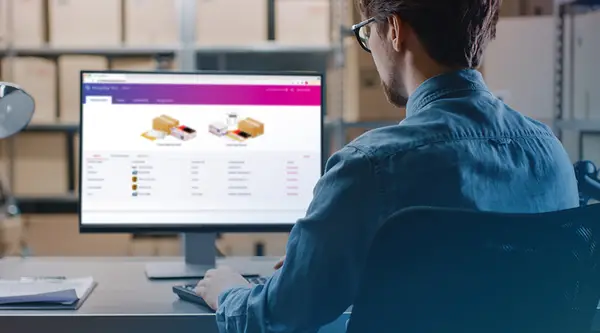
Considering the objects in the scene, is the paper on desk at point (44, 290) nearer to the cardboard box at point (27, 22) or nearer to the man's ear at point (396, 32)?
the man's ear at point (396, 32)

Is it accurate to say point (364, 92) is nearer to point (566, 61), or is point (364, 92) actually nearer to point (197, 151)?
point (566, 61)

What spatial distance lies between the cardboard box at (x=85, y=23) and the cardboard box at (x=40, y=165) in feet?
1.48

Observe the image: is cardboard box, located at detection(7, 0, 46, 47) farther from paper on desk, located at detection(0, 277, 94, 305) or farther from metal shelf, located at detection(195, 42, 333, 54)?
paper on desk, located at detection(0, 277, 94, 305)

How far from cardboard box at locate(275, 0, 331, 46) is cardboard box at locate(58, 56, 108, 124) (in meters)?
0.84

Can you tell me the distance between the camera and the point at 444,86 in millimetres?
978

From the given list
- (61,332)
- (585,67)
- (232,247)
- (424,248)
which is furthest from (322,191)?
(232,247)

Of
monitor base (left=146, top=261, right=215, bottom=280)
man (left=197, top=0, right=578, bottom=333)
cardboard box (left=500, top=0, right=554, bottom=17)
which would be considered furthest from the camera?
cardboard box (left=500, top=0, right=554, bottom=17)

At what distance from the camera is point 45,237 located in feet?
11.2

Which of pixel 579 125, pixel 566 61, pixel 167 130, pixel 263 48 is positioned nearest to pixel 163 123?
pixel 167 130

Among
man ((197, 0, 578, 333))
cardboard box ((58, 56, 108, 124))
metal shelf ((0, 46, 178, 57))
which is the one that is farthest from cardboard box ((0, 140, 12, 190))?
man ((197, 0, 578, 333))

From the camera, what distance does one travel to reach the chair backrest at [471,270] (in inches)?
29.5

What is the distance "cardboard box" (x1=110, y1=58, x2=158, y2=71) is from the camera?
3.42 metres

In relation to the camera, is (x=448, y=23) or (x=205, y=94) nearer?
(x=448, y=23)

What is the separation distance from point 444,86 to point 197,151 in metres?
0.69
